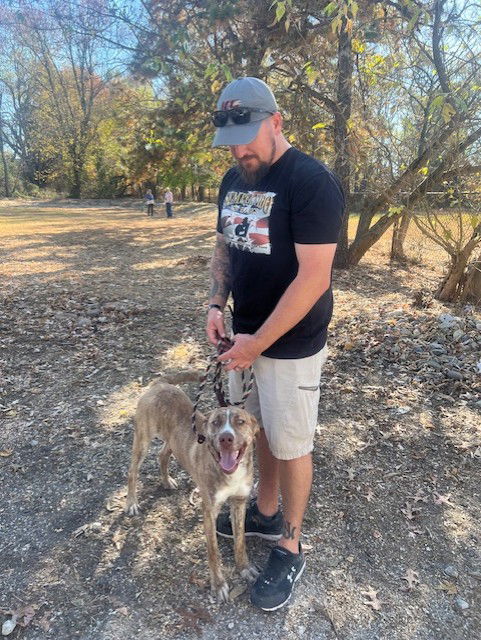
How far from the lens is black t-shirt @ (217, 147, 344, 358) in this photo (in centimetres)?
214

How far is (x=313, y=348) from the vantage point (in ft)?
8.02

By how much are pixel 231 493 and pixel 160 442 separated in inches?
62.8

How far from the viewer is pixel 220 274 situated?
2.90 meters

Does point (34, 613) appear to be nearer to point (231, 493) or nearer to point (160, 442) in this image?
point (231, 493)

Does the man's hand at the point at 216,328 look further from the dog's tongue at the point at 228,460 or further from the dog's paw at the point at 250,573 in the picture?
the dog's paw at the point at 250,573

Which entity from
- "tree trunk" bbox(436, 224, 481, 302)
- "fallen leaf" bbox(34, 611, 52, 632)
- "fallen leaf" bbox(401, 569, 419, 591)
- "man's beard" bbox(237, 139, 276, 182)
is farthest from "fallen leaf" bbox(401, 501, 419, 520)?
"tree trunk" bbox(436, 224, 481, 302)

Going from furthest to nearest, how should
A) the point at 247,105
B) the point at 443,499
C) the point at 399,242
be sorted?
1. the point at 399,242
2. the point at 443,499
3. the point at 247,105

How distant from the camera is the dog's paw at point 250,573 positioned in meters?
2.81

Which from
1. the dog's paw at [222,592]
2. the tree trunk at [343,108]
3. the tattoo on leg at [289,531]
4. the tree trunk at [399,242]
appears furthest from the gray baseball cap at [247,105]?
the tree trunk at [399,242]

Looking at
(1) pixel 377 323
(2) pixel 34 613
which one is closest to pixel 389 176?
(1) pixel 377 323

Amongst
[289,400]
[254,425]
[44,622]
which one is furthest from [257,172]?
[44,622]

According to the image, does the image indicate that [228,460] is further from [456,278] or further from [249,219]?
[456,278]

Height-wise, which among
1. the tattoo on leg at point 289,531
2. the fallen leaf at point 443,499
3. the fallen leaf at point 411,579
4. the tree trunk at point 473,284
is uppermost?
the tree trunk at point 473,284

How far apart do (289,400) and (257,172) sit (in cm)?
113
